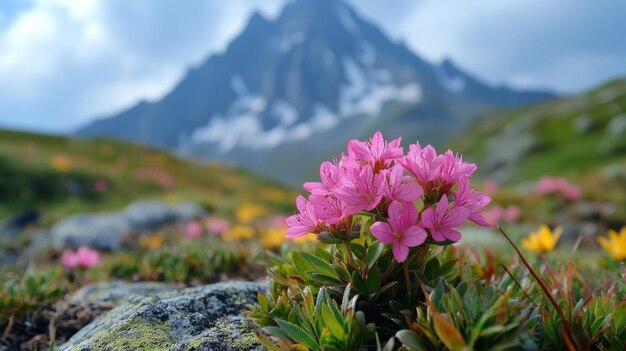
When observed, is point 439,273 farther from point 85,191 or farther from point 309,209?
point 85,191

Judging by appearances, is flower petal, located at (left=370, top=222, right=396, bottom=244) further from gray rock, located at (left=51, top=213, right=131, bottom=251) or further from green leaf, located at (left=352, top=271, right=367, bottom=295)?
gray rock, located at (left=51, top=213, right=131, bottom=251)

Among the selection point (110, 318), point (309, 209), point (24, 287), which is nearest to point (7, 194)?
point (24, 287)

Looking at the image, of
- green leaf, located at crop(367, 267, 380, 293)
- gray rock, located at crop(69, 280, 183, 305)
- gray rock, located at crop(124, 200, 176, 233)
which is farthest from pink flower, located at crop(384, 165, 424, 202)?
gray rock, located at crop(124, 200, 176, 233)

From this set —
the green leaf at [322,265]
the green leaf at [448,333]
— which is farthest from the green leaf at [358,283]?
the green leaf at [448,333]

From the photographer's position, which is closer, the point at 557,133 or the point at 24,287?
the point at 24,287

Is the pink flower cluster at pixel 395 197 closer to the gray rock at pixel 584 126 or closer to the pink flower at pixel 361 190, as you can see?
the pink flower at pixel 361 190
